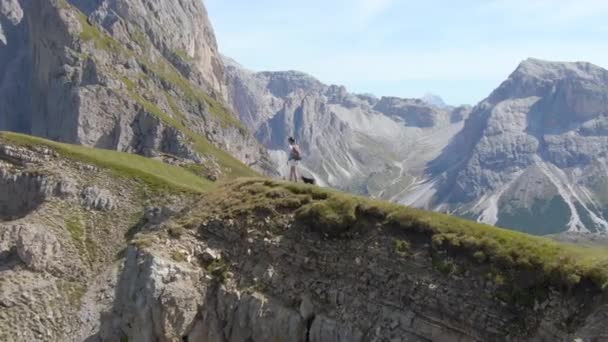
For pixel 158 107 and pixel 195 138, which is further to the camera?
pixel 158 107

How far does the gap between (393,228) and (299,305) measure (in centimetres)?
527

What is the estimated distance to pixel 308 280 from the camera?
2719cm

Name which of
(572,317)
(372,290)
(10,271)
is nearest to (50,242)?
(10,271)

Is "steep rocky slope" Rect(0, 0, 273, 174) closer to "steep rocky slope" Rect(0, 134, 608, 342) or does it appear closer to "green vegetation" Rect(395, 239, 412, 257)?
"steep rocky slope" Rect(0, 134, 608, 342)

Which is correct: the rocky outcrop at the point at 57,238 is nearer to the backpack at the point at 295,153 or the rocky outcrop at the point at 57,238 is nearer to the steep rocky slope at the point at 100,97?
the backpack at the point at 295,153

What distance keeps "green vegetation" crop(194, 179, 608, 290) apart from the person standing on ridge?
258cm

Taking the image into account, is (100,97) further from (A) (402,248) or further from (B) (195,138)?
(A) (402,248)

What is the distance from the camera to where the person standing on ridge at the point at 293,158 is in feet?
116

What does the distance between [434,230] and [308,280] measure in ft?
20.2

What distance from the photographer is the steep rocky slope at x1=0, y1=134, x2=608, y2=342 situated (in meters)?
21.0

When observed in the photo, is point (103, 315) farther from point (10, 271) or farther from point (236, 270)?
point (10, 271)

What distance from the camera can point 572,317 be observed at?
19.4 metres

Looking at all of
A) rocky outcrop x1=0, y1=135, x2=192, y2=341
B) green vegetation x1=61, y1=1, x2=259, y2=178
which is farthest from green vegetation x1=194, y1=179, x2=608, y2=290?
green vegetation x1=61, y1=1, x2=259, y2=178

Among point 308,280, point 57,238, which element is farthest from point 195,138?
point 308,280
